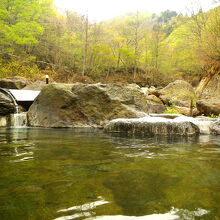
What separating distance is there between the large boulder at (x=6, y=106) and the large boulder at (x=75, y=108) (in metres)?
0.76

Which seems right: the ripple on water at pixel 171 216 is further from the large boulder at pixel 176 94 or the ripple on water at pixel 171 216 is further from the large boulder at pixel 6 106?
the large boulder at pixel 176 94

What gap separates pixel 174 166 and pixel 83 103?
5645mm

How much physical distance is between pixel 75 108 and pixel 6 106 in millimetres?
2619

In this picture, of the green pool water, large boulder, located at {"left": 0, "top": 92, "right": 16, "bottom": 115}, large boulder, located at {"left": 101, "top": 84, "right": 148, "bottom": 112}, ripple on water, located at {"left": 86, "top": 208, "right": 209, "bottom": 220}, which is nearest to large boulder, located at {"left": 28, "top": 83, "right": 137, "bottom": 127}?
large boulder, located at {"left": 101, "top": 84, "right": 148, "bottom": 112}

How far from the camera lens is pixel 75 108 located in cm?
712

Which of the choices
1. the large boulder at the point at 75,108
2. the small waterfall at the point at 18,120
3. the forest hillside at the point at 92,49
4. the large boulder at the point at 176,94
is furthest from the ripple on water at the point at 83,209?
the forest hillside at the point at 92,49

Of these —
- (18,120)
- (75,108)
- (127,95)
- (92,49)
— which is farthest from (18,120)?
(92,49)

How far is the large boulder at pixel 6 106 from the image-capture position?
7.17m

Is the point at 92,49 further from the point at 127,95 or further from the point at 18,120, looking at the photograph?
the point at 18,120

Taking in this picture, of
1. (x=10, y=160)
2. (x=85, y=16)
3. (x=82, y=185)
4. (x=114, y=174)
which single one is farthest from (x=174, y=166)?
(x=85, y=16)

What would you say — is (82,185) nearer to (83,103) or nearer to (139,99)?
(83,103)

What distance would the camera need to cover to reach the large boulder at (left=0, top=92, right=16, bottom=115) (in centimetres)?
717

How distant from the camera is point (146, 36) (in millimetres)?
26688

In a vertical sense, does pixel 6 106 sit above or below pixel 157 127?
above
